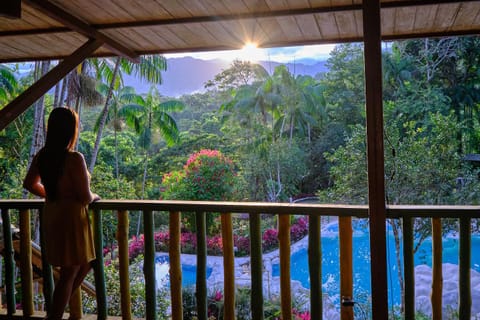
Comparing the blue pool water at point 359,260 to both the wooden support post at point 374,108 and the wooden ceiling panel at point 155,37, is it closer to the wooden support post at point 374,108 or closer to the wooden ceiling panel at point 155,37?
the wooden ceiling panel at point 155,37

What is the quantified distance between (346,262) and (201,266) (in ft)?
2.59

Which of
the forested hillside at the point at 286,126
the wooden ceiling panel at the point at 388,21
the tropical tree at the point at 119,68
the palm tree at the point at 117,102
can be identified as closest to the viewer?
the wooden ceiling panel at the point at 388,21

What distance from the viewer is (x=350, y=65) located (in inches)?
612

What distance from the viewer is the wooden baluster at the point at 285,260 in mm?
2299

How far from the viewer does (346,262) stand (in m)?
2.25

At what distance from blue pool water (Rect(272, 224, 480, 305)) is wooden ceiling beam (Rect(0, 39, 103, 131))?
8475mm

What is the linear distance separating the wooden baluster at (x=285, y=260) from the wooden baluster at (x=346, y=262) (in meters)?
0.27

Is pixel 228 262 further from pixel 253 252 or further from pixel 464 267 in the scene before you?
pixel 464 267

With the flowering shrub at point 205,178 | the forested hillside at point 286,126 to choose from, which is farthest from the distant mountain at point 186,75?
the flowering shrub at point 205,178

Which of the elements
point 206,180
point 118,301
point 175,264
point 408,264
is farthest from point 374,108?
point 206,180

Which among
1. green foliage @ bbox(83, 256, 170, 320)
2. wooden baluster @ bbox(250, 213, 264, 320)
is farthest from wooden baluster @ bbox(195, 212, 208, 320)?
green foliage @ bbox(83, 256, 170, 320)

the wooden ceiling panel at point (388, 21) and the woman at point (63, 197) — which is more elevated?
the wooden ceiling panel at point (388, 21)

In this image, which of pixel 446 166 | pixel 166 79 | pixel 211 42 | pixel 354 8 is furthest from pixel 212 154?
pixel 166 79

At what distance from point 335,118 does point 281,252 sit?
14186 mm
